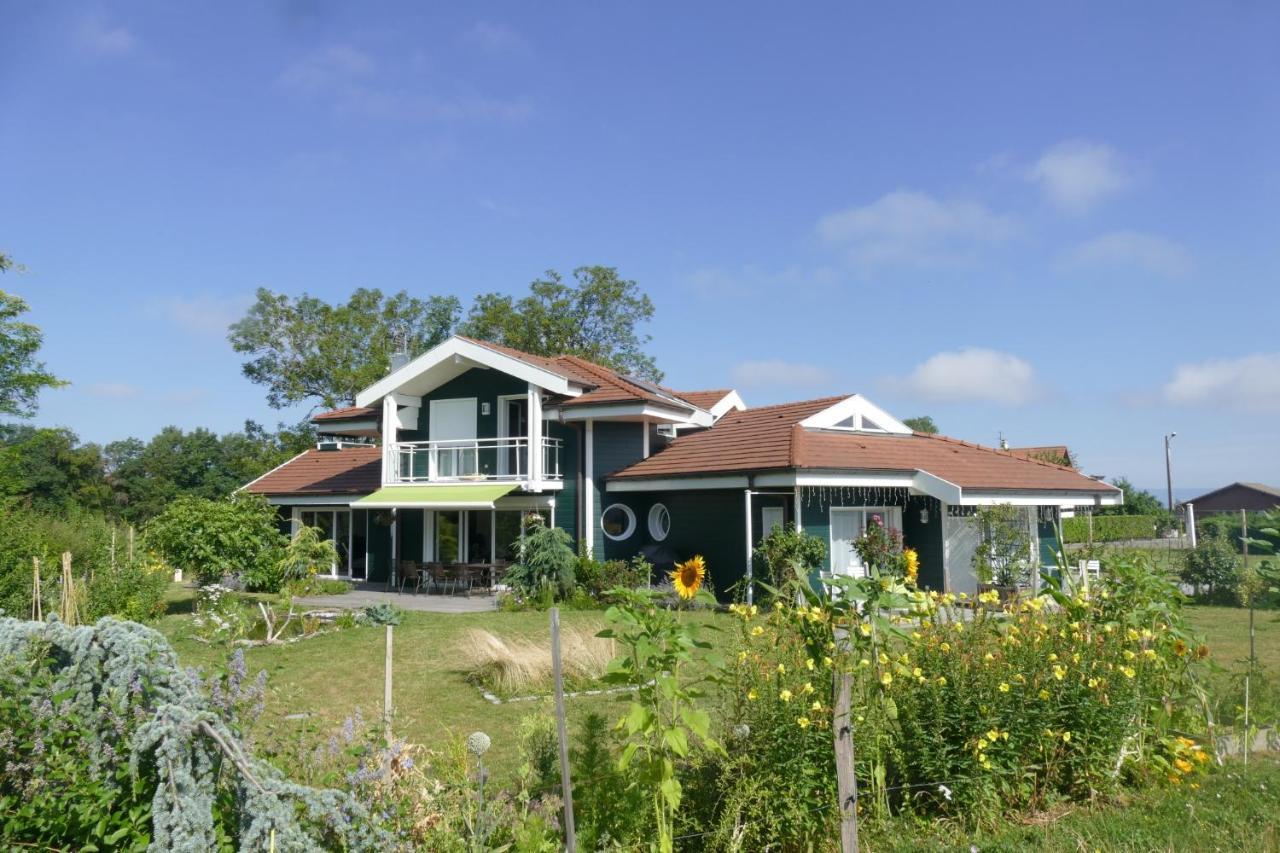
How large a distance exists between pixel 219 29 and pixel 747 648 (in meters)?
10.6

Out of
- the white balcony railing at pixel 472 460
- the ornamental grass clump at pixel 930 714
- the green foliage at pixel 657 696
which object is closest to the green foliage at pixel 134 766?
the green foliage at pixel 657 696

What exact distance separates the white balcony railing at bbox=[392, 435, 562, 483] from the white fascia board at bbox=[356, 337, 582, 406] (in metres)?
1.56

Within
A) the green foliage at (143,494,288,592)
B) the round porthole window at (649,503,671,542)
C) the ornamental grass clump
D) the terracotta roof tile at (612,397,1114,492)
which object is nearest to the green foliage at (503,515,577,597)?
the terracotta roof tile at (612,397,1114,492)

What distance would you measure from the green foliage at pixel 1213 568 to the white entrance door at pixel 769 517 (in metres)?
10.2

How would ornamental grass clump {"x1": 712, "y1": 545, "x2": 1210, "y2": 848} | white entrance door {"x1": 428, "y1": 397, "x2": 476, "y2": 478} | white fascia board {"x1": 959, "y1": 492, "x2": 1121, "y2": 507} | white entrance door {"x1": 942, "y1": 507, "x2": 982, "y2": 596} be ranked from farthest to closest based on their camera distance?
white entrance door {"x1": 428, "y1": 397, "x2": 476, "y2": 478}
white entrance door {"x1": 942, "y1": 507, "x2": 982, "y2": 596}
white fascia board {"x1": 959, "y1": 492, "x2": 1121, "y2": 507}
ornamental grass clump {"x1": 712, "y1": 545, "x2": 1210, "y2": 848}

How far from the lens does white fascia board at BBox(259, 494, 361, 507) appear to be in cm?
2606

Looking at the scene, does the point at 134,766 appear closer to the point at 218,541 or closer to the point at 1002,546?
the point at 218,541

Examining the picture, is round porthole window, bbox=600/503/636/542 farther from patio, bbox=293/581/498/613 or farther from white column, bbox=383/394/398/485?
white column, bbox=383/394/398/485

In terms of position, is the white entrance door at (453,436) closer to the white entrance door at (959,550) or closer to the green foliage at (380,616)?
the green foliage at (380,616)

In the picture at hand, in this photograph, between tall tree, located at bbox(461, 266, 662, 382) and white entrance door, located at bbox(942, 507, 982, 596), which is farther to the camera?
tall tree, located at bbox(461, 266, 662, 382)

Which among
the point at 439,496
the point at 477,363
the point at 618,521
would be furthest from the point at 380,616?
the point at 477,363

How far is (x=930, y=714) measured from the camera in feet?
15.9

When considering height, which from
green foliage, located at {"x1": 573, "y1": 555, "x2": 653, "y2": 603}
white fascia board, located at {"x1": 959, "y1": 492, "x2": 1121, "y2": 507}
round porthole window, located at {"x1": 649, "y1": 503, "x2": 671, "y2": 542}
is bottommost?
green foliage, located at {"x1": 573, "y1": 555, "x2": 653, "y2": 603}

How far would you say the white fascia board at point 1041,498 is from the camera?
19.4 meters
